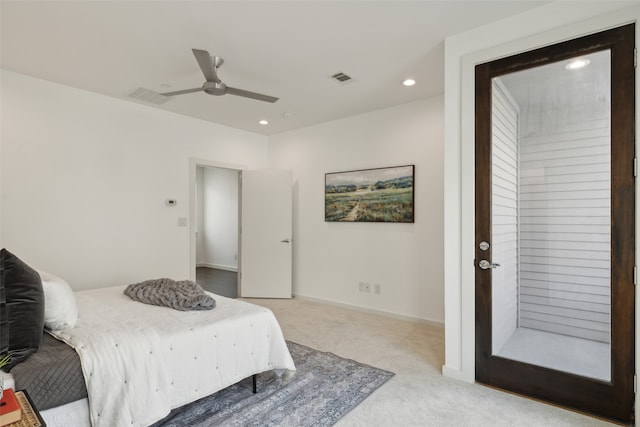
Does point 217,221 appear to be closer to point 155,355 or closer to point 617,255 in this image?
point 155,355

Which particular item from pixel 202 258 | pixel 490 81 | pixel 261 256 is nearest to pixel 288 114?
pixel 261 256

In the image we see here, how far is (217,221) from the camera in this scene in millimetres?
8031

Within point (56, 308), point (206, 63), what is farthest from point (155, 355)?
point (206, 63)

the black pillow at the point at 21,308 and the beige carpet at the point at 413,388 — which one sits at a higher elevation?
the black pillow at the point at 21,308

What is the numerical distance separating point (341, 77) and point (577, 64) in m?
1.88

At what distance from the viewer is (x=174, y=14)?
235cm

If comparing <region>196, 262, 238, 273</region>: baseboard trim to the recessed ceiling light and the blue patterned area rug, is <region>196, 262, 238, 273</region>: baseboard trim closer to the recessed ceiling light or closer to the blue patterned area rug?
the blue patterned area rug

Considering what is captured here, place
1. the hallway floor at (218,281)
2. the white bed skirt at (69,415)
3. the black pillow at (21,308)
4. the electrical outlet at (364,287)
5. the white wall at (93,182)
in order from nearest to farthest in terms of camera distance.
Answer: the white bed skirt at (69,415)
the black pillow at (21,308)
the white wall at (93,182)
the electrical outlet at (364,287)
the hallway floor at (218,281)

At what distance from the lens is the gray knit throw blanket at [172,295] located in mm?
2457

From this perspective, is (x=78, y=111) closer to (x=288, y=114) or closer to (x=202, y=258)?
(x=288, y=114)

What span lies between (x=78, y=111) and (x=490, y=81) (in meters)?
3.93

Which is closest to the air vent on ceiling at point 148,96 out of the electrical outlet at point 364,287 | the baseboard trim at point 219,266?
the electrical outlet at point 364,287

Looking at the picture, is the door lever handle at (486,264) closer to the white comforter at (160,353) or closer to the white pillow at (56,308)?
the white comforter at (160,353)

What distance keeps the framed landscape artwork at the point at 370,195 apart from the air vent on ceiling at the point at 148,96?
226 centimetres
